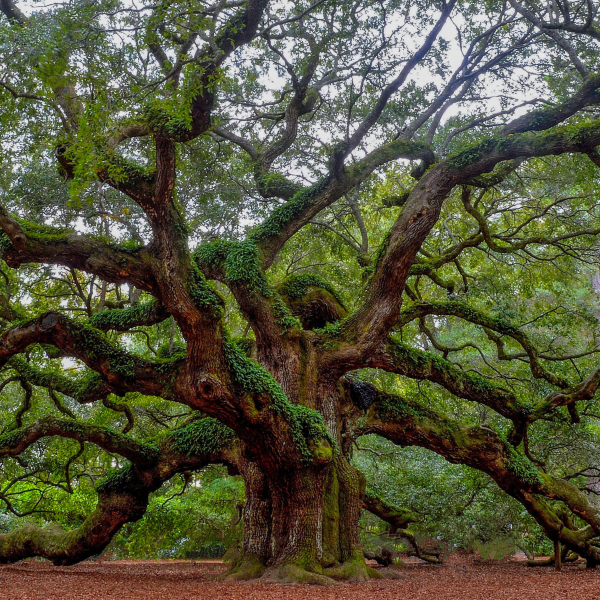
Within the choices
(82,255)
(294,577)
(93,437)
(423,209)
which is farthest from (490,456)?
(82,255)

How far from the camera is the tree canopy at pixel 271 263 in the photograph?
5469 mm

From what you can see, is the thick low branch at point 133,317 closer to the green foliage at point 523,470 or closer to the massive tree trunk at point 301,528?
the massive tree trunk at point 301,528

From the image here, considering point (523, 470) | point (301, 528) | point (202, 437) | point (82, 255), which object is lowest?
point (301, 528)

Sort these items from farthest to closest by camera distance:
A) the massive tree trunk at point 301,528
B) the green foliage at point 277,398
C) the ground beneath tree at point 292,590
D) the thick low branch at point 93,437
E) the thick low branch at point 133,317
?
the thick low branch at point 133,317 → the thick low branch at point 93,437 → the massive tree trunk at point 301,528 → the green foliage at point 277,398 → the ground beneath tree at point 292,590

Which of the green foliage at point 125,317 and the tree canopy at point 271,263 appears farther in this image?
the green foliage at point 125,317

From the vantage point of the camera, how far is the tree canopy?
5.47 metres

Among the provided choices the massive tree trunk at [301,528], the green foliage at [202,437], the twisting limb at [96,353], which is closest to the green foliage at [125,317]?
the twisting limb at [96,353]

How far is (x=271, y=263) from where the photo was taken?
7.82 meters

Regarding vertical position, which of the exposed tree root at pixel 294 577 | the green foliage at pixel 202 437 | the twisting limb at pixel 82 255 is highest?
the twisting limb at pixel 82 255

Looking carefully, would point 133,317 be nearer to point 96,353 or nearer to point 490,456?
point 96,353

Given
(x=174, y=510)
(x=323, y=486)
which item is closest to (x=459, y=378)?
(x=323, y=486)

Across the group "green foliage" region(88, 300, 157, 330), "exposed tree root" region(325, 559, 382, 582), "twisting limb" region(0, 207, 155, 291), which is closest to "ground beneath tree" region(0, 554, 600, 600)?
"exposed tree root" region(325, 559, 382, 582)

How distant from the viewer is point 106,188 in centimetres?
951

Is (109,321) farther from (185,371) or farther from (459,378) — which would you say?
(459,378)
